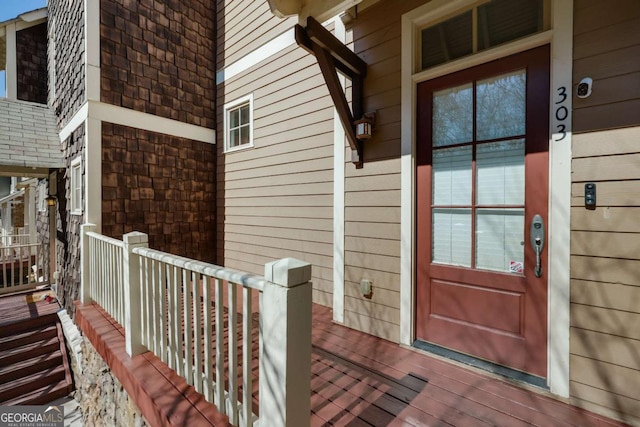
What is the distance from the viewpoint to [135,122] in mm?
3873

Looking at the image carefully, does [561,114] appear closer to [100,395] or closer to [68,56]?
[100,395]

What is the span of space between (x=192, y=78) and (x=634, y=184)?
5.25 m

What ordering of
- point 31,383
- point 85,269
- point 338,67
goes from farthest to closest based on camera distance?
point 31,383 < point 85,269 < point 338,67

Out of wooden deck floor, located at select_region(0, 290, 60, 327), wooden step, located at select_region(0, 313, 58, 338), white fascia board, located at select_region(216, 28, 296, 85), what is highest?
white fascia board, located at select_region(216, 28, 296, 85)

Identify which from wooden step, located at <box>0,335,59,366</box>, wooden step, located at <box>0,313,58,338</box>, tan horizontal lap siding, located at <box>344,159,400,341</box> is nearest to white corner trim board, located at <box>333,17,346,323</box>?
tan horizontal lap siding, located at <box>344,159,400,341</box>

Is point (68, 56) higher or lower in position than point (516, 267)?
higher

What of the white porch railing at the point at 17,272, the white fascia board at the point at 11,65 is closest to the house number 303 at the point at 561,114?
the white porch railing at the point at 17,272

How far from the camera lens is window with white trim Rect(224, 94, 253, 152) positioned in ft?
13.6

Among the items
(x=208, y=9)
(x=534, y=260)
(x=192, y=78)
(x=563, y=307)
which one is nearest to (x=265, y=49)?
(x=192, y=78)

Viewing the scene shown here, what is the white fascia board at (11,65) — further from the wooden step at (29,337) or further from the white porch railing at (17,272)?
the wooden step at (29,337)

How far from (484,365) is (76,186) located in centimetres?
523

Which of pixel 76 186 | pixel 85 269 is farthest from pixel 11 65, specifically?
pixel 85 269

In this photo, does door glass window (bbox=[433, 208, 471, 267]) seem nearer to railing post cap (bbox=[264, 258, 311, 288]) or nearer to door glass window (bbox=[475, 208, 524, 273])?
door glass window (bbox=[475, 208, 524, 273])

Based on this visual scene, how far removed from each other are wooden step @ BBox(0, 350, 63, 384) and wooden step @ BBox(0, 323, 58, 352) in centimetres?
27
